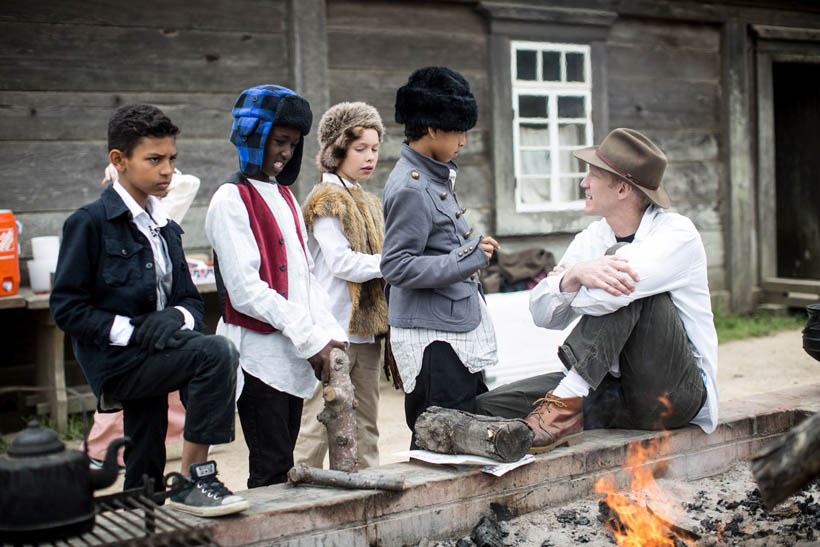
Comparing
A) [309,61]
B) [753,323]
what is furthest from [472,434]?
[753,323]

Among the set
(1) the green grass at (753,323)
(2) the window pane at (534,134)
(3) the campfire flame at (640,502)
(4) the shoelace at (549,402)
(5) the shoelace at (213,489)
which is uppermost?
(2) the window pane at (534,134)

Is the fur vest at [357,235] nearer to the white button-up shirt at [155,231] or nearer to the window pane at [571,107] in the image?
the white button-up shirt at [155,231]

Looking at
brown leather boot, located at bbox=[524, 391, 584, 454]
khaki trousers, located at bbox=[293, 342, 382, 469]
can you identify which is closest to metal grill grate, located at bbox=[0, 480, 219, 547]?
khaki trousers, located at bbox=[293, 342, 382, 469]

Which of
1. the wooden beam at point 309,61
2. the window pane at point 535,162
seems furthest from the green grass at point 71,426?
the window pane at point 535,162

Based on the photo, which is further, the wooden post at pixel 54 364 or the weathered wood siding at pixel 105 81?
the weathered wood siding at pixel 105 81

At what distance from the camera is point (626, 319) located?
334cm

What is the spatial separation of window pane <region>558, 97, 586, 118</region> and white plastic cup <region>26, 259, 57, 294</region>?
206 inches

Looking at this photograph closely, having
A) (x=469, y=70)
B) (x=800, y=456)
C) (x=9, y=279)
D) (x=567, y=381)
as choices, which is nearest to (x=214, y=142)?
(x=9, y=279)

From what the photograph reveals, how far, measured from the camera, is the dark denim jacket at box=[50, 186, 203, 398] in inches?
103

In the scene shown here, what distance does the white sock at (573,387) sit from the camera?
3.38 metres

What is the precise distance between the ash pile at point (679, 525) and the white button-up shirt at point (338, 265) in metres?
1.22

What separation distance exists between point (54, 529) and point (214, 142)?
15.7 ft

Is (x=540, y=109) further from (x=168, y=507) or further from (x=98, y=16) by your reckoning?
(x=168, y=507)

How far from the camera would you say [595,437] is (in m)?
3.55
